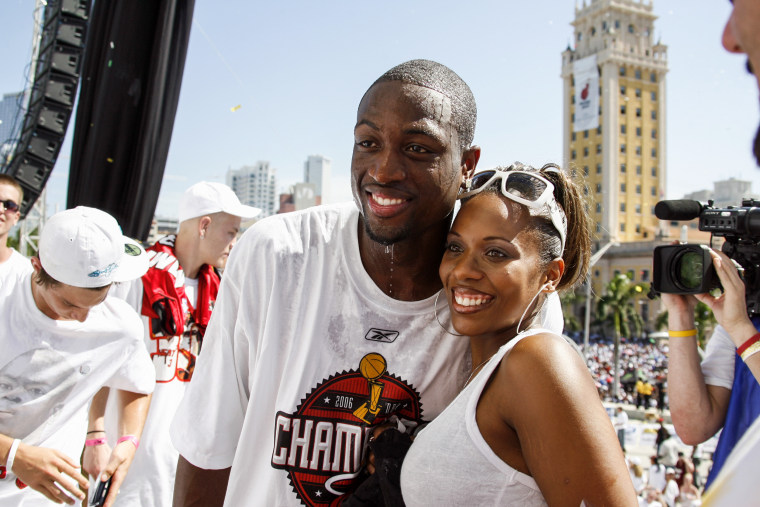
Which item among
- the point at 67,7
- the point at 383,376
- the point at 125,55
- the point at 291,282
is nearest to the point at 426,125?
the point at 291,282

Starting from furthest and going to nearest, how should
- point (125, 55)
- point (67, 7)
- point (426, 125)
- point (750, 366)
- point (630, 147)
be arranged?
1. point (630, 147)
2. point (67, 7)
3. point (125, 55)
4. point (750, 366)
5. point (426, 125)

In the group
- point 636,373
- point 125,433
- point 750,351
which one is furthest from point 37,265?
point 636,373

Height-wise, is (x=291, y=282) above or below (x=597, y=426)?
above

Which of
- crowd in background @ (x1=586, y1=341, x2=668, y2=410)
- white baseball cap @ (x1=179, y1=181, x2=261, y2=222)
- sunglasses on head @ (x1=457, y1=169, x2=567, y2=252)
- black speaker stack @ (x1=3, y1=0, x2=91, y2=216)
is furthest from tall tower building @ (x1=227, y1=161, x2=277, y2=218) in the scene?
sunglasses on head @ (x1=457, y1=169, x2=567, y2=252)

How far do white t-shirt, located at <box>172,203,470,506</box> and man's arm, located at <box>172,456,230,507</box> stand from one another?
6 cm

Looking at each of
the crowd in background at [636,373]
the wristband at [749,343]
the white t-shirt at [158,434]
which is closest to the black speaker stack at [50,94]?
the white t-shirt at [158,434]

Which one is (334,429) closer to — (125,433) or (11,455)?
(11,455)

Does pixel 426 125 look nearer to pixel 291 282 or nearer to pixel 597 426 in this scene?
pixel 291 282

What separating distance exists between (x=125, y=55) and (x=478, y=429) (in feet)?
16.2

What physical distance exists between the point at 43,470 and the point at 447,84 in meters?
2.31

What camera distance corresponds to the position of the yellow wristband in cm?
240

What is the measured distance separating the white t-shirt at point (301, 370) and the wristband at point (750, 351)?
1448 mm

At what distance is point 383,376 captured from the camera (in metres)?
1.70

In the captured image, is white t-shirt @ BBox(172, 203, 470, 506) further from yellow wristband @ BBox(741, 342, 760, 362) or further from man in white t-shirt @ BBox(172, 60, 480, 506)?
yellow wristband @ BBox(741, 342, 760, 362)
